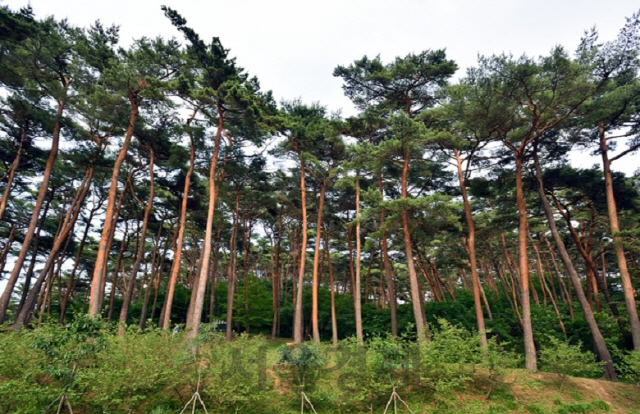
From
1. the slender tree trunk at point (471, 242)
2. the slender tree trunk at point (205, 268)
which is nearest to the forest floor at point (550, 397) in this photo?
the slender tree trunk at point (471, 242)

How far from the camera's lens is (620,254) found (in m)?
11.4

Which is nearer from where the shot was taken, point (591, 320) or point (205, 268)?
point (591, 320)

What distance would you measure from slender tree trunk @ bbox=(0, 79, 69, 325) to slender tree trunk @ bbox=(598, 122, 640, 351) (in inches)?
912

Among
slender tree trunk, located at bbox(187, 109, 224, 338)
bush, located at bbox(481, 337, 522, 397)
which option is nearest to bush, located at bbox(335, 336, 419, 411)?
bush, located at bbox(481, 337, 522, 397)

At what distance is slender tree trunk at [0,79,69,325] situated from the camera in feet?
40.8

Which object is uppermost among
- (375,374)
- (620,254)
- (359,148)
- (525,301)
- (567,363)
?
(359,148)

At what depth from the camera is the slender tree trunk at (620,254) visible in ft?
35.6

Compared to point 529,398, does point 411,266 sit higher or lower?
higher

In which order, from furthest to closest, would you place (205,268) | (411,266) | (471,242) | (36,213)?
(36,213)
(411,266)
(471,242)
(205,268)

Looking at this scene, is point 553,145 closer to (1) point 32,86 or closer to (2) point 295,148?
(2) point 295,148

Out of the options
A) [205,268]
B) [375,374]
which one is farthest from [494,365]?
[205,268]

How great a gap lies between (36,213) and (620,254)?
23835 millimetres

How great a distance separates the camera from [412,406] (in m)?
7.59

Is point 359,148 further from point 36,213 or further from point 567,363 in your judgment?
point 36,213
